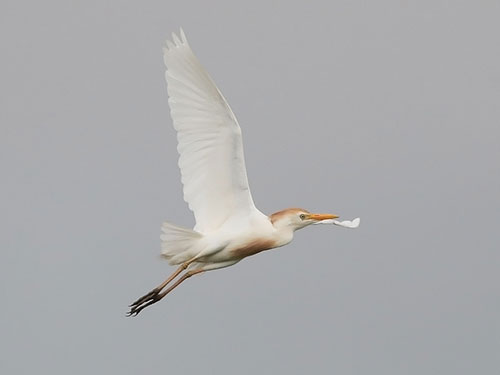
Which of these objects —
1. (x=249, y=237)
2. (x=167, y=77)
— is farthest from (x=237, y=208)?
(x=167, y=77)

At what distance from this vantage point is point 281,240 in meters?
25.4

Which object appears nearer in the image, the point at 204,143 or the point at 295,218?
the point at 204,143

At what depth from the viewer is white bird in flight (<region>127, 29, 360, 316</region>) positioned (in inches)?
958

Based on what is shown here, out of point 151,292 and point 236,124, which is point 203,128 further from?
point 151,292

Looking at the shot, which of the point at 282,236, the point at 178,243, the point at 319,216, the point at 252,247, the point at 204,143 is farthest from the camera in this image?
the point at 319,216

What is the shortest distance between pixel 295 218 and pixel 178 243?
1.60 m

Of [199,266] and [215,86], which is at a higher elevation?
[215,86]

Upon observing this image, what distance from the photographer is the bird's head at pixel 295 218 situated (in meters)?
25.5

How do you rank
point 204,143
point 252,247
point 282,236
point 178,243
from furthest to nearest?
point 282,236, point 252,247, point 178,243, point 204,143

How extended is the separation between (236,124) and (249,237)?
163 centimetres

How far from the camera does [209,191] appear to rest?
992 inches

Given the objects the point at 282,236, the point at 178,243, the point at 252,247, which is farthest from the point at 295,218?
the point at 178,243

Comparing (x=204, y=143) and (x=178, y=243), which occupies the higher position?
(x=204, y=143)

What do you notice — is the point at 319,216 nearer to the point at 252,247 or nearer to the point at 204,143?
the point at 252,247
